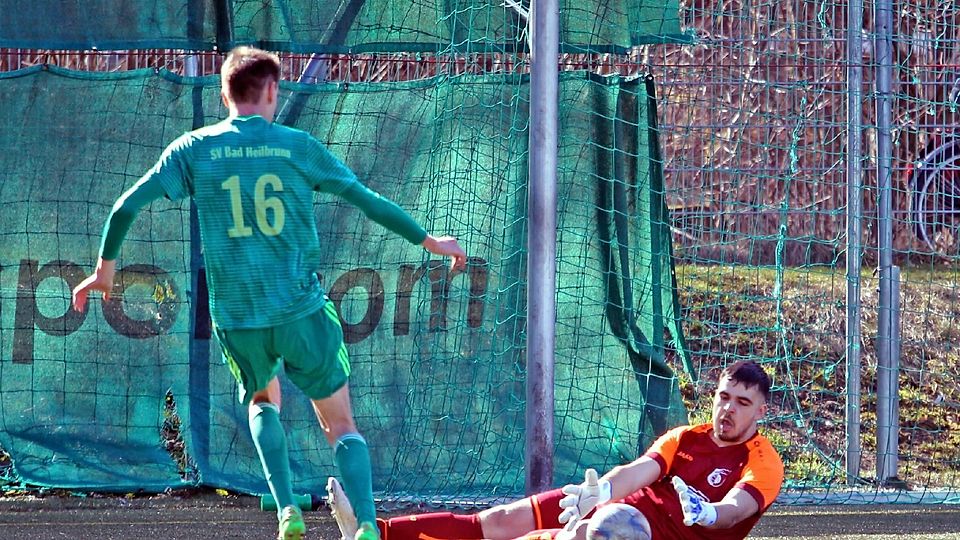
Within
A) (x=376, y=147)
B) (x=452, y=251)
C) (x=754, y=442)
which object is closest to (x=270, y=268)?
(x=452, y=251)

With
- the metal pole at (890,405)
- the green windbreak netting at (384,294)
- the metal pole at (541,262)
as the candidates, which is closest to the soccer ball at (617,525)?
the metal pole at (541,262)

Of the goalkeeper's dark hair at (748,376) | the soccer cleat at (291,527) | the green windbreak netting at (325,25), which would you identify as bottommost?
the soccer cleat at (291,527)

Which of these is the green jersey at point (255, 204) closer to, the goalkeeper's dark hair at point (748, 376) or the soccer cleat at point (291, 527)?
the soccer cleat at point (291, 527)

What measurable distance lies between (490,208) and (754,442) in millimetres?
2116

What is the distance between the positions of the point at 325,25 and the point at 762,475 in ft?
10.2

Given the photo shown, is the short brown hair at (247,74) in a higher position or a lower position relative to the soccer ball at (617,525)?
higher

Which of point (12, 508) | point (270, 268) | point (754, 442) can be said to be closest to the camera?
point (270, 268)

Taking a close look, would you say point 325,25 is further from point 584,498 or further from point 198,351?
point 584,498

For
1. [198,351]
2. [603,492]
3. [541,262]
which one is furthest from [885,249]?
[198,351]

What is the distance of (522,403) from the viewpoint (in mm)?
6488

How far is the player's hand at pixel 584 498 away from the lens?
4.57m

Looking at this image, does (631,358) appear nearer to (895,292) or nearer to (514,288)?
(514,288)

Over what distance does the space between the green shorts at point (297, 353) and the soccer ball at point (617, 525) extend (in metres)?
0.91

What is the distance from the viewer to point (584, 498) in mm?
4609
